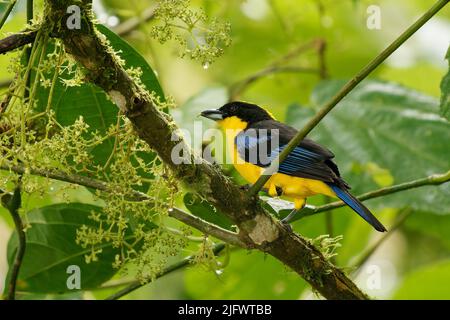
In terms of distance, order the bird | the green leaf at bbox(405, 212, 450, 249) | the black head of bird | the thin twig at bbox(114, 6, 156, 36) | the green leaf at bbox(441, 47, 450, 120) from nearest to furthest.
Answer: the green leaf at bbox(441, 47, 450, 120)
the bird
the black head of bird
the green leaf at bbox(405, 212, 450, 249)
the thin twig at bbox(114, 6, 156, 36)

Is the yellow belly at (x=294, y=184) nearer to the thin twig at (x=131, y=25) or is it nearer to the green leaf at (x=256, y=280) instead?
the green leaf at (x=256, y=280)

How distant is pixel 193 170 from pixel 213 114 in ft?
4.88

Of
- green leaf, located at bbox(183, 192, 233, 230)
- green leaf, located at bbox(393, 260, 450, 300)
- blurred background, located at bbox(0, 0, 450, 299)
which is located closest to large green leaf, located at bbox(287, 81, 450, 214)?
blurred background, located at bbox(0, 0, 450, 299)

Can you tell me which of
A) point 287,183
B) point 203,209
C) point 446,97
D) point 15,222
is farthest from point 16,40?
point 287,183

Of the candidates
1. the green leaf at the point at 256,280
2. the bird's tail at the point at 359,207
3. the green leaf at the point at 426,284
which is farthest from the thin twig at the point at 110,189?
the green leaf at the point at 426,284

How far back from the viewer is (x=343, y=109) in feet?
12.3

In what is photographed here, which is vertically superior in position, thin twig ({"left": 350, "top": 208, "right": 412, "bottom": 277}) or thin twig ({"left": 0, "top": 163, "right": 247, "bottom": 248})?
thin twig ({"left": 350, "top": 208, "right": 412, "bottom": 277})

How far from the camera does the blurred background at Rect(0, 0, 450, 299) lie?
350 centimetres

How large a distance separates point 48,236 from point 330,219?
1.23 metres

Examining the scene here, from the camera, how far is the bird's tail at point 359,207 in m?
2.70

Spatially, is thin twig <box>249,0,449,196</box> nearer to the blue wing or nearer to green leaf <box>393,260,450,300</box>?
the blue wing

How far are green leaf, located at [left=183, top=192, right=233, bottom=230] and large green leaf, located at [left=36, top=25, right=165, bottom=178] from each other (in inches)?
8.0

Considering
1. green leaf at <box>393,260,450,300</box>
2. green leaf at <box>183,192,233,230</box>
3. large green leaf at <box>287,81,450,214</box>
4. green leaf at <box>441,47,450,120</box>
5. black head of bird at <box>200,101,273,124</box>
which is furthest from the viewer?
black head of bird at <box>200,101,273,124</box>

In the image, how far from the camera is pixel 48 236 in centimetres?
283
